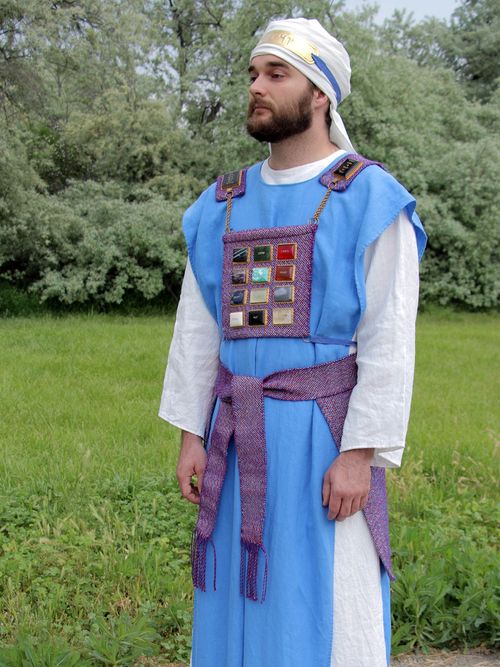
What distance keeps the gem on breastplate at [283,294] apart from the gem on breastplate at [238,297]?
94 mm

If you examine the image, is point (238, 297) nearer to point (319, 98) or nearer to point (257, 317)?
point (257, 317)

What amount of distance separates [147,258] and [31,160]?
2910 millimetres

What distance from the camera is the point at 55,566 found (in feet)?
11.7

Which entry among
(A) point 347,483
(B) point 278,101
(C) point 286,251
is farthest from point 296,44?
(A) point 347,483

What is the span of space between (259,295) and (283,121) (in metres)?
0.44

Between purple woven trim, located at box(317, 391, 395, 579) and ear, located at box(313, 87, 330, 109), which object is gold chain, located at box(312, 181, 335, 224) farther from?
purple woven trim, located at box(317, 391, 395, 579)

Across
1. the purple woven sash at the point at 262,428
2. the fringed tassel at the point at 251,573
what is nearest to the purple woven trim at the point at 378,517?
the purple woven sash at the point at 262,428

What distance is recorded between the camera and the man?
1912 mm

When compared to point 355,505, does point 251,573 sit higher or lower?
lower

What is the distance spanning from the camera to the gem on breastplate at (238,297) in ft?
6.80

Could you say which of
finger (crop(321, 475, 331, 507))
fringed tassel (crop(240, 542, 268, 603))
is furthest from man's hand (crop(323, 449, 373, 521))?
fringed tassel (crop(240, 542, 268, 603))

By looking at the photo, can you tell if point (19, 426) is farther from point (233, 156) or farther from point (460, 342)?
point (233, 156)

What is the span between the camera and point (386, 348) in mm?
1907

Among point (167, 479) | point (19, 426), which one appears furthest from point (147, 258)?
point (167, 479)
